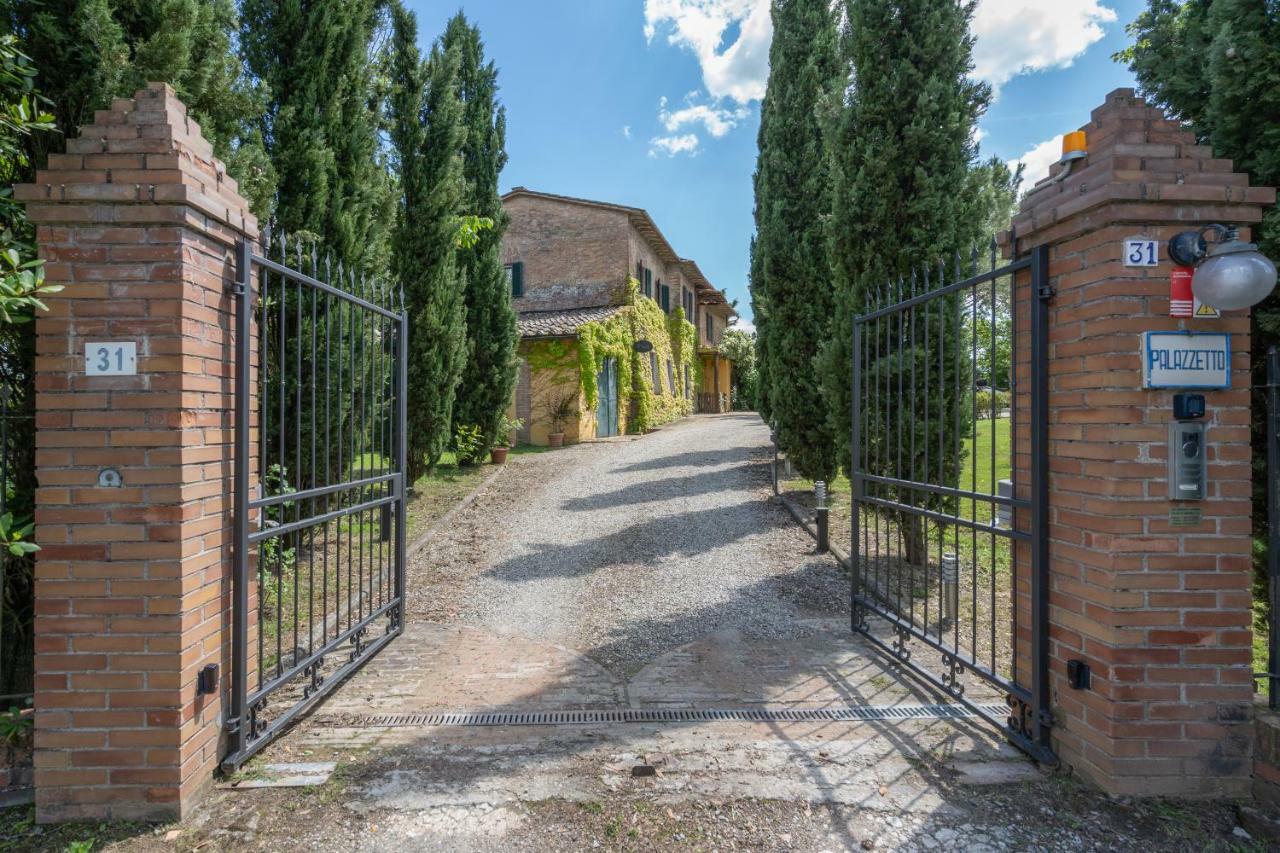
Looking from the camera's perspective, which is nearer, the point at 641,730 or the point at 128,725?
the point at 128,725

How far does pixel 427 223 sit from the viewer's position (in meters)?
9.87

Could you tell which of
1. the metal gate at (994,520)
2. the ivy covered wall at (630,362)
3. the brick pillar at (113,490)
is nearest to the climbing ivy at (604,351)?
the ivy covered wall at (630,362)

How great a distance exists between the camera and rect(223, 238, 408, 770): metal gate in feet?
9.93

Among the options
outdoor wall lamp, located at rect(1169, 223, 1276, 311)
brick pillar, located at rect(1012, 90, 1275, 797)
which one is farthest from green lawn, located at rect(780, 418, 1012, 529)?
outdoor wall lamp, located at rect(1169, 223, 1276, 311)

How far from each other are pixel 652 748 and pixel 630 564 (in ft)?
12.5

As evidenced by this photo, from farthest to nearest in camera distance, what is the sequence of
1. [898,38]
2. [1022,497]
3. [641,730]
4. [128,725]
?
[898,38] → [641,730] → [1022,497] → [128,725]

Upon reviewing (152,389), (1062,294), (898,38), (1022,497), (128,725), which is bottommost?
(128,725)

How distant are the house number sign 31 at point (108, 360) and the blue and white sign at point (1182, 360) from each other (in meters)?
4.12

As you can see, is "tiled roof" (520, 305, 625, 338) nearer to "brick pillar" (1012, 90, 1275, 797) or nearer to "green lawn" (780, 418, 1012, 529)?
"green lawn" (780, 418, 1012, 529)

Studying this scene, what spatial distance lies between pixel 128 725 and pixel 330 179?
5.56m

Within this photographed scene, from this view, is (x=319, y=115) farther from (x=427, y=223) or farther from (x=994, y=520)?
(x=994, y=520)

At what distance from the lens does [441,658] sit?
181 inches

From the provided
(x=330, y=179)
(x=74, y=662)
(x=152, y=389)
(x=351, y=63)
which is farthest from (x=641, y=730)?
(x=351, y=63)

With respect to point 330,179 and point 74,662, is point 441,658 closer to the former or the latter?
point 74,662
